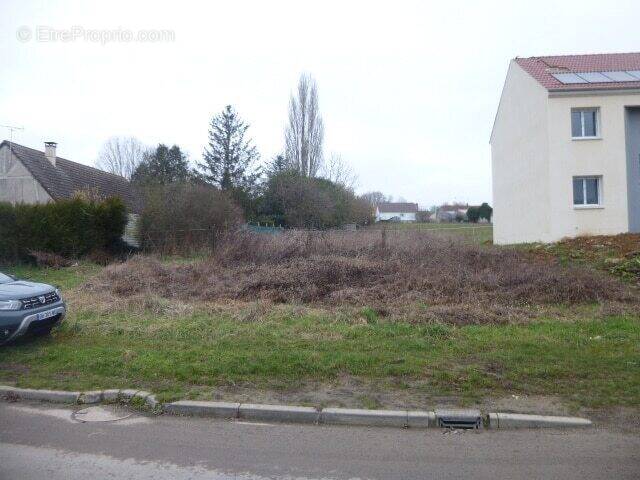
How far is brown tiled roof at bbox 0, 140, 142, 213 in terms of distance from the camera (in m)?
28.1

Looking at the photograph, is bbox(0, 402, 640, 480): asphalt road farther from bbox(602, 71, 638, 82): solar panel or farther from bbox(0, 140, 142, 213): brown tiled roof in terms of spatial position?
bbox(0, 140, 142, 213): brown tiled roof

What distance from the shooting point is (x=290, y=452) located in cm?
517

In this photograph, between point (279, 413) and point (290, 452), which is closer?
point (290, 452)

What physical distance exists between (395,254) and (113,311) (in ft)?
26.6

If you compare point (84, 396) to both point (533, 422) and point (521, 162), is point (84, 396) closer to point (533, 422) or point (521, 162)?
point (533, 422)

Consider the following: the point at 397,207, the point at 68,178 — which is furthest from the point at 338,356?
the point at 397,207

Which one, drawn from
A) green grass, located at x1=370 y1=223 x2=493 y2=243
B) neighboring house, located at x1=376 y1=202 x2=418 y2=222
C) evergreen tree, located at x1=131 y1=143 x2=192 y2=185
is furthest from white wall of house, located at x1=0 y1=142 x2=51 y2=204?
neighboring house, located at x1=376 y1=202 x2=418 y2=222

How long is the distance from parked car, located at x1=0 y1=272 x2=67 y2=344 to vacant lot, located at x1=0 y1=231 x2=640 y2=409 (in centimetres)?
35

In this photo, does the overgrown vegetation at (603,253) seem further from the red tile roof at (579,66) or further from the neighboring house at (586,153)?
the red tile roof at (579,66)

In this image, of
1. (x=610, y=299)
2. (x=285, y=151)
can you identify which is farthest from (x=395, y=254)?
(x=285, y=151)

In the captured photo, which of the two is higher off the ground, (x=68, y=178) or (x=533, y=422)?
(x=68, y=178)

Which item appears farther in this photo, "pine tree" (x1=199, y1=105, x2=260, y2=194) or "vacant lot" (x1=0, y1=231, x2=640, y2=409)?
"pine tree" (x1=199, y1=105, x2=260, y2=194)

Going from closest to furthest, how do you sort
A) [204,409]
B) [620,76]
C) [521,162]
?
1. [204,409]
2. [620,76]
3. [521,162]

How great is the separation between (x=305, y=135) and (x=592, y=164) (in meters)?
25.8
